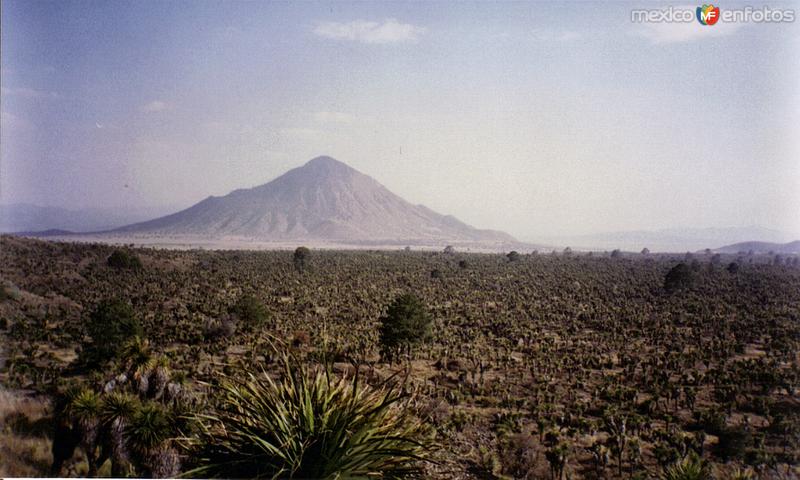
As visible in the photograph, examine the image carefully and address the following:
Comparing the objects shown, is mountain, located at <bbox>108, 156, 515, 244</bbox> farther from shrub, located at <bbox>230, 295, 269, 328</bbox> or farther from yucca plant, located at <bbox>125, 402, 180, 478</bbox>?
yucca plant, located at <bbox>125, 402, 180, 478</bbox>

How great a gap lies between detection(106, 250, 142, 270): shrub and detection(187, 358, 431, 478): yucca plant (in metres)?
30.7

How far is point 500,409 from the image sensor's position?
13.9m

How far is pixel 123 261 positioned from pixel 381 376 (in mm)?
23920

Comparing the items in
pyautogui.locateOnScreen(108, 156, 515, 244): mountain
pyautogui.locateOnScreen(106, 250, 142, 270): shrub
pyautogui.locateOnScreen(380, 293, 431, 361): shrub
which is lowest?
pyautogui.locateOnScreen(380, 293, 431, 361): shrub

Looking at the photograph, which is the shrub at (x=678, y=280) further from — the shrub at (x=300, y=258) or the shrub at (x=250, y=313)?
the shrub at (x=300, y=258)

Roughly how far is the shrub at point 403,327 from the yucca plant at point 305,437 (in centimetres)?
1344

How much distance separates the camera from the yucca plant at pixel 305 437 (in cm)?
386

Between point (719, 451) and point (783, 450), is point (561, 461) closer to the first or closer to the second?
point (719, 451)

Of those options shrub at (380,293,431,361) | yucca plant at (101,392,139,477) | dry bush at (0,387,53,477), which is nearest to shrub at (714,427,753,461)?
shrub at (380,293,431,361)

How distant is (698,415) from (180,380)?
14.6 m

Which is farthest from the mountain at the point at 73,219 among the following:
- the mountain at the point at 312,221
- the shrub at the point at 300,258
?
the shrub at the point at 300,258

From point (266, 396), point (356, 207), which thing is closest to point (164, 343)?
Answer: point (266, 396)

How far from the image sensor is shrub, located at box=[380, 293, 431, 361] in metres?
17.8

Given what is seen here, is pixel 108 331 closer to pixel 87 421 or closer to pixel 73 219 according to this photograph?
pixel 87 421
